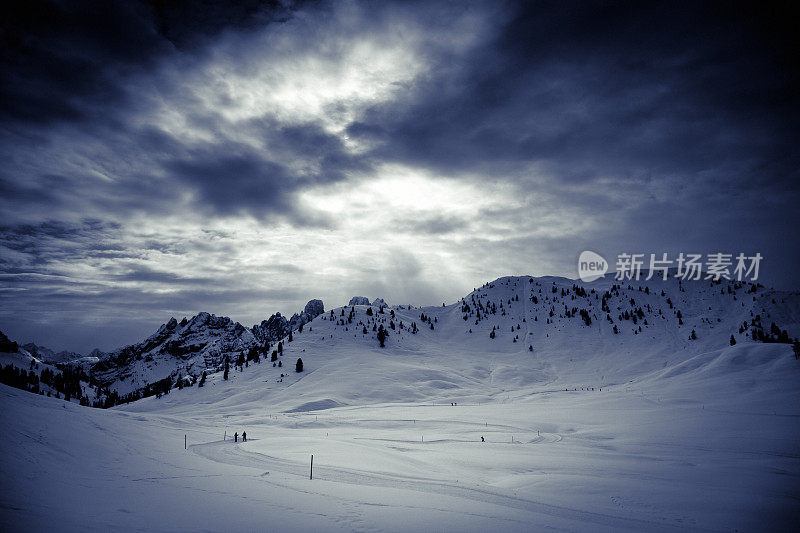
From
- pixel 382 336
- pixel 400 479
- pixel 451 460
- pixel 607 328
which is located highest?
pixel 607 328

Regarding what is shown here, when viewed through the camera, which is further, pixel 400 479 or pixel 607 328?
pixel 607 328

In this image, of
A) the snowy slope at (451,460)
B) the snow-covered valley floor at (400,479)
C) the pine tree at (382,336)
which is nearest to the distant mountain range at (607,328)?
the pine tree at (382,336)

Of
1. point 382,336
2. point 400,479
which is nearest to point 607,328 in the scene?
point 382,336

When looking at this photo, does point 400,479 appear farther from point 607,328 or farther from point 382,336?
point 607,328

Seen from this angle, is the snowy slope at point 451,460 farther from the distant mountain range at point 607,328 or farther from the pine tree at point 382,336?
the pine tree at point 382,336

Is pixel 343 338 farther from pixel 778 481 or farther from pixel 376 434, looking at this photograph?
pixel 778 481

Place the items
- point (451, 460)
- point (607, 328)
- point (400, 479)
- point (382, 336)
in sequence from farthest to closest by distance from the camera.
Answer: point (607, 328), point (382, 336), point (451, 460), point (400, 479)

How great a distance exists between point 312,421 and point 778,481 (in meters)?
55.0

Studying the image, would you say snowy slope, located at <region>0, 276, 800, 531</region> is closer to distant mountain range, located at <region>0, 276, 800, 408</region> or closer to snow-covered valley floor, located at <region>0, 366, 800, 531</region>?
snow-covered valley floor, located at <region>0, 366, 800, 531</region>

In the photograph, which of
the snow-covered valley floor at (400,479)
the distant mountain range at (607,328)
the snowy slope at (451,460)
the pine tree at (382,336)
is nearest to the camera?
the snow-covered valley floor at (400,479)

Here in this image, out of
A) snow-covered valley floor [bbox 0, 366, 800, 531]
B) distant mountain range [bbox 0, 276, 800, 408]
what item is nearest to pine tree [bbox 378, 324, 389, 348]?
distant mountain range [bbox 0, 276, 800, 408]

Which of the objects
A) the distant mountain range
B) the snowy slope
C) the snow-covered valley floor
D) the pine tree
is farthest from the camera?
the pine tree

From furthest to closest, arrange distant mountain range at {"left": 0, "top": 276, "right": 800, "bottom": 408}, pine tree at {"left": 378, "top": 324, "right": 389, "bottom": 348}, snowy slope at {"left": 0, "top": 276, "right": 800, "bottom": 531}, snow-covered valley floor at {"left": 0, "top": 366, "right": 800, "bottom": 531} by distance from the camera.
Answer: pine tree at {"left": 378, "top": 324, "right": 389, "bottom": 348}
distant mountain range at {"left": 0, "top": 276, "right": 800, "bottom": 408}
snowy slope at {"left": 0, "top": 276, "right": 800, "bottom": 531}
snow-covered valley floor at {"left": 0, "top": 366, "right": 800, "bottom": 531}

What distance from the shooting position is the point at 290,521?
46.6 feet
